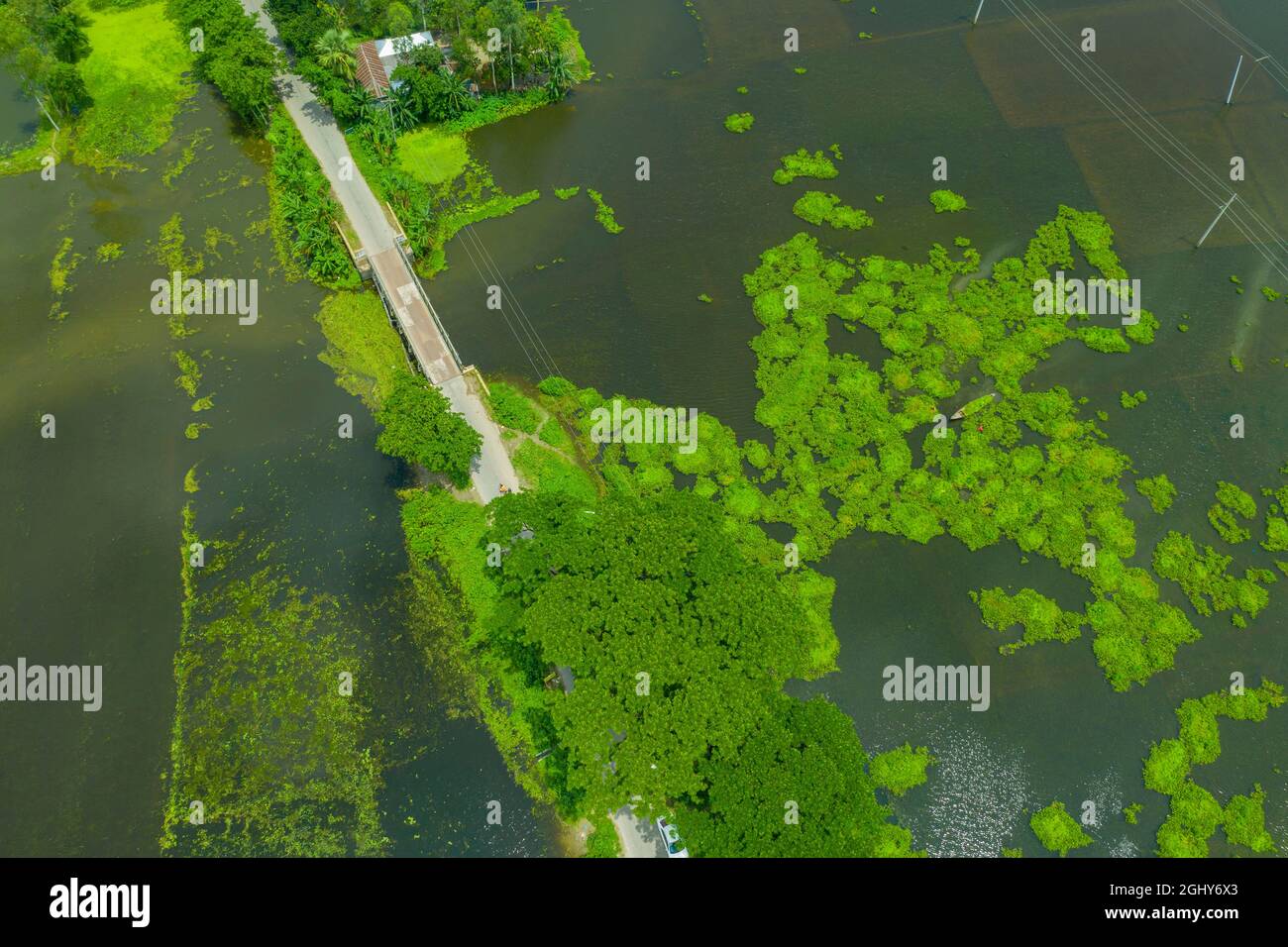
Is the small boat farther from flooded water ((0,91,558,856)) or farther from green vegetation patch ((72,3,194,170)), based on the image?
green vegetation patch ((72,3,194,170))

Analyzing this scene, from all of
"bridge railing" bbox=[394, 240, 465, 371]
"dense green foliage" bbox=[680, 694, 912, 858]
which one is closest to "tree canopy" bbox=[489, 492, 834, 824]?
"dense green foliage" bbox=[680, 694, 912, 858]

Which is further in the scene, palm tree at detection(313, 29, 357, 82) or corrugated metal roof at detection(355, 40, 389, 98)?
corrugated metal roof at detection(355, 40, 389, 98)

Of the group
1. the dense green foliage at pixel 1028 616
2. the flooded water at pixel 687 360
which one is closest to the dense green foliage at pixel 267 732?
the flooded water at pixel 687 360

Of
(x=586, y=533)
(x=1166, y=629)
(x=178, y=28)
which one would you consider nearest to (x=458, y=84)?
(x=178, y=28)

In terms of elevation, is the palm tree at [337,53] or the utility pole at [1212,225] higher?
the palm tree at [337,53]

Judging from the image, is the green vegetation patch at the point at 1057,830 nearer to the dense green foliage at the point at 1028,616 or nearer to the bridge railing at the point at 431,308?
the dense green foliage at the point at 1028,616

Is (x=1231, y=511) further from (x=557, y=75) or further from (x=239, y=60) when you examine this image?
(x=239, y=60)
